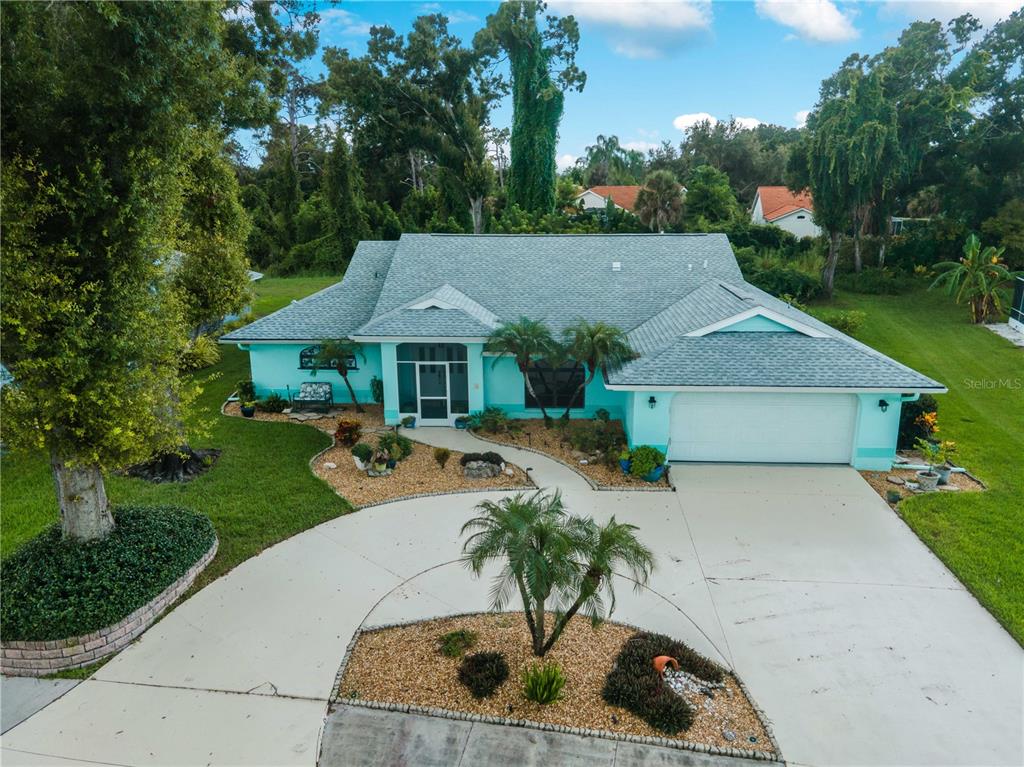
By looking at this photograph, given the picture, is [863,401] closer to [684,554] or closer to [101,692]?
[684,554]

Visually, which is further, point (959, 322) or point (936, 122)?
point (936, 122)

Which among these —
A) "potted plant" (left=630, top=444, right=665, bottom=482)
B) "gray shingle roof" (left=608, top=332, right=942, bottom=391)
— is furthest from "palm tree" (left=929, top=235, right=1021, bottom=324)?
"potted plant" (left=630, top=444, right=665, bottom=482)

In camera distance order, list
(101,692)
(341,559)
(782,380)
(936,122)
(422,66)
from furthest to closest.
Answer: (422,66) → (936,122) → (782,380) → (341,559) → (101,692)

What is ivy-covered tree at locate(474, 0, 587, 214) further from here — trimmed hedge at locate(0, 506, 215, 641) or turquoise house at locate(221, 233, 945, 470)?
trimmed hedge at locate(0, 506, 215, 641)

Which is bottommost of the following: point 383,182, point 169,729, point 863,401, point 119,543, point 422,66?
point 169,729

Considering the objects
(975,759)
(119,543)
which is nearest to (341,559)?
(119,543)

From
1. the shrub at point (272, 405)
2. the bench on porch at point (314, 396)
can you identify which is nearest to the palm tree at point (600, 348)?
the bench on porch at point (314, 396)

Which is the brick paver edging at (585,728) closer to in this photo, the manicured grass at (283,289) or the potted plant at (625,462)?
the potted plant at (625,462)

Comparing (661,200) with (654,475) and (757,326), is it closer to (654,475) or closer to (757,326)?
(757,326)
